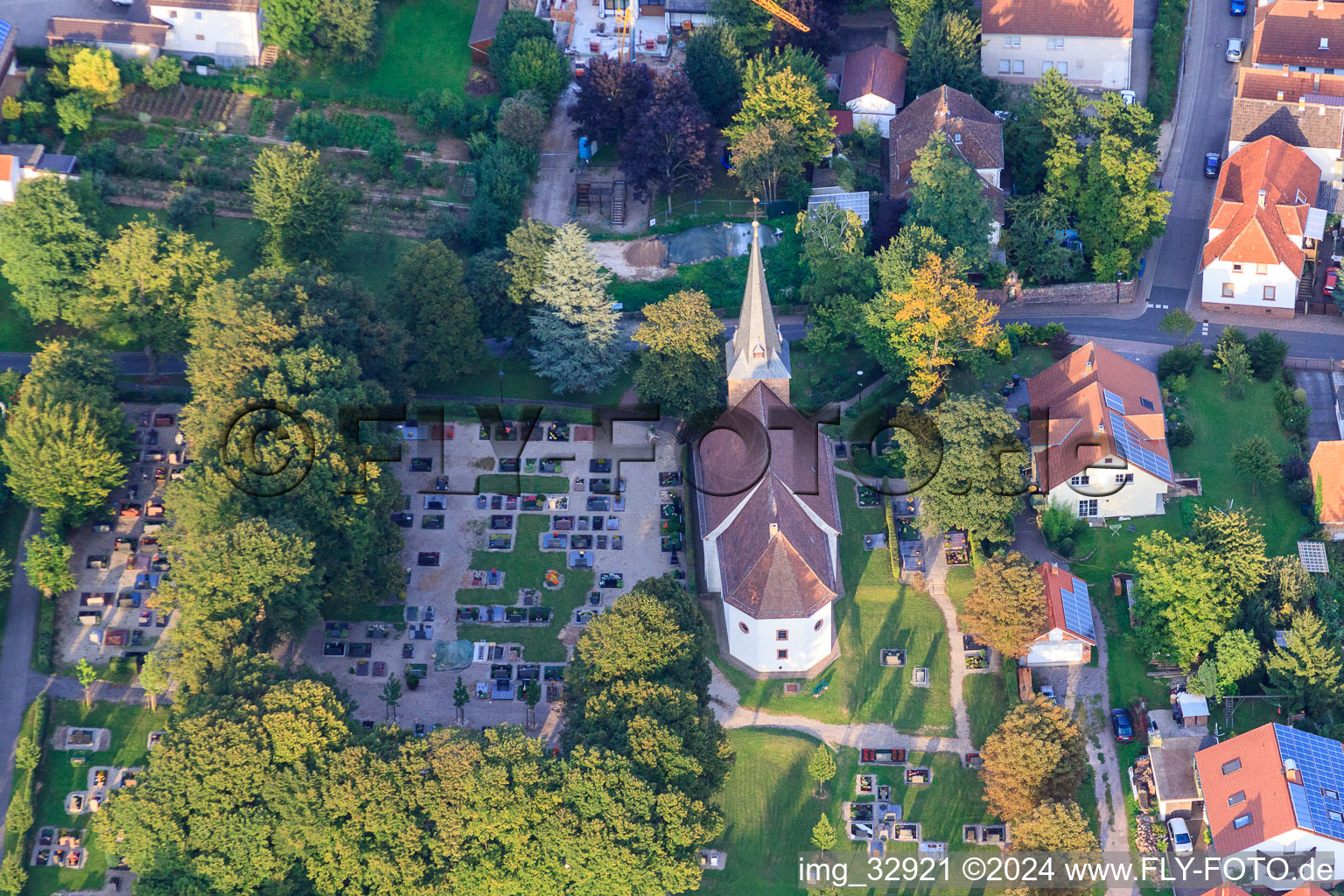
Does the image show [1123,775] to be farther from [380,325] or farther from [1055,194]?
[380,325]

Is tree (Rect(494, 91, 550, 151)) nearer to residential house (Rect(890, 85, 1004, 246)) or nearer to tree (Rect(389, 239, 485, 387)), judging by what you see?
tree (Rect(389, 239, 485, 387))

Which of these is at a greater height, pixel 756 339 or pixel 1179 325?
pixel 1179 325

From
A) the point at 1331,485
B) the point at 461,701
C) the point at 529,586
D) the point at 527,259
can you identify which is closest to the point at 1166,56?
the point at 1331,485

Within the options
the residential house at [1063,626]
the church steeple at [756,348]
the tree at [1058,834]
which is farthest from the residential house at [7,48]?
the tree at [1058,834]

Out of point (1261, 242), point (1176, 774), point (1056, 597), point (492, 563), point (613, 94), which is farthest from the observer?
point (613, 94)

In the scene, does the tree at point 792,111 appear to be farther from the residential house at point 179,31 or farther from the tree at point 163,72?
the tree at point 163,72

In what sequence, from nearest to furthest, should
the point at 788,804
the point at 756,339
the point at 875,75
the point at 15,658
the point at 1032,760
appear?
1. the point at 1032,760
2. the point at 788,804
3. the point at 15,658
4. the point at 756,339
5. the point at 875,75

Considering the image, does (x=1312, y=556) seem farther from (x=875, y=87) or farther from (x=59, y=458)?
(x=59, y=458)
